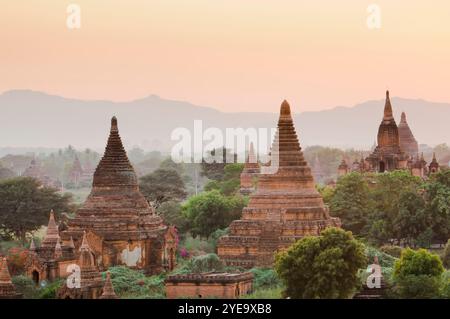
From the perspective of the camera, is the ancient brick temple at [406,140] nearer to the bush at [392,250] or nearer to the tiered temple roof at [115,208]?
the bush at [392,250]

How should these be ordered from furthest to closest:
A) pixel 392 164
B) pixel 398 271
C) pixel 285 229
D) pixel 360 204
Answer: pixel 392 164 < pixel 360 204 < pixel 285 229 < pixel 398 271

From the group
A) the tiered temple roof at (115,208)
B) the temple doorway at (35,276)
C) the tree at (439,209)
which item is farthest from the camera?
the tree at (439,209)

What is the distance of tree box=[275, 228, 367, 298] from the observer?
44.0 metres

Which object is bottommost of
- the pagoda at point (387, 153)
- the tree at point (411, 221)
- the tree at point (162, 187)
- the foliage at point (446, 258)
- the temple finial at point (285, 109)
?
the foliage at point (446, 258)

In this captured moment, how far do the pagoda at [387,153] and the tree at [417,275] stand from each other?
33.0m

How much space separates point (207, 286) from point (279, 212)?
10.3 m

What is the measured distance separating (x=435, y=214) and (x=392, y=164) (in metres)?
17.0

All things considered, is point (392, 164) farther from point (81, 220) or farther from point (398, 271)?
point (398, 271)

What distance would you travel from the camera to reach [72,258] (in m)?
53.1

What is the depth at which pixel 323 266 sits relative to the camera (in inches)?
1743

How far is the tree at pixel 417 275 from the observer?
44.5 m

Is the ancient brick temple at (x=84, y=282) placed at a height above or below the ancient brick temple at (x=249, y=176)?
below

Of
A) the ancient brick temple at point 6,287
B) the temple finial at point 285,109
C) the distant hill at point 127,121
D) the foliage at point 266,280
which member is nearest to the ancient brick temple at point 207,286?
the foliage at point 266,280
